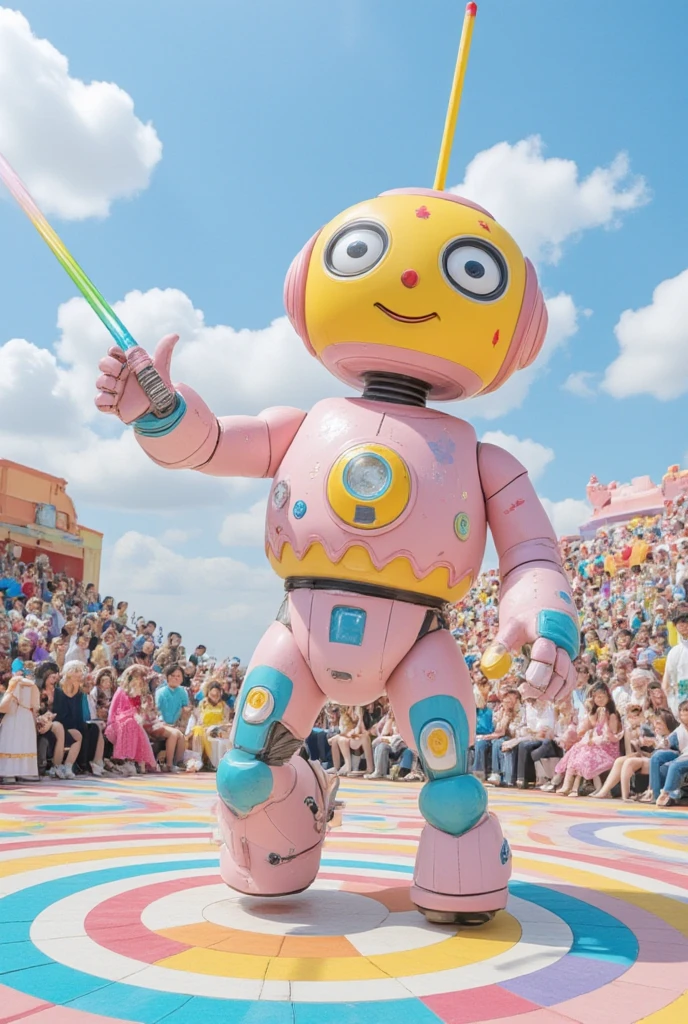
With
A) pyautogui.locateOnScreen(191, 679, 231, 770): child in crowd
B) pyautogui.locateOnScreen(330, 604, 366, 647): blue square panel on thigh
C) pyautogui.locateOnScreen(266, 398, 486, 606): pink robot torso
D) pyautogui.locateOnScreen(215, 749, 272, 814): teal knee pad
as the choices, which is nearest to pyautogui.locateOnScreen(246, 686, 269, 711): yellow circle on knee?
pyautogui.locateOnScreen(215, 749, 272, 814): teal knee pad

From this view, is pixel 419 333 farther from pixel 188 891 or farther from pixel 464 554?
pixel 188 891

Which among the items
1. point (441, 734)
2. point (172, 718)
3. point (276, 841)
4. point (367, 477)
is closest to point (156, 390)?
point (367, 477)

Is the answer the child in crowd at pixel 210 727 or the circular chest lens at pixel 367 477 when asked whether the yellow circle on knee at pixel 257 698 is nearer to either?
the circular chest lens at pixel 367 477

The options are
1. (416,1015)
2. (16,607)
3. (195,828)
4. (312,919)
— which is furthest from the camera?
(16,607)

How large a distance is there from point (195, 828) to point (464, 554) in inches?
135

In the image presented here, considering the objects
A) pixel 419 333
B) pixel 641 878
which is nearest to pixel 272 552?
pixel 419 333

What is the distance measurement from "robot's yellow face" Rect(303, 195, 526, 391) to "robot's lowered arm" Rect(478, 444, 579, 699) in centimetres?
49

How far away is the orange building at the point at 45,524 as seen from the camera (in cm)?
2895

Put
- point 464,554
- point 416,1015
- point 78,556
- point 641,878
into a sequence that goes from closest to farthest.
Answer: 1. point 416,1015
2. point 464,554
3. point 641,878
4. point 78,556

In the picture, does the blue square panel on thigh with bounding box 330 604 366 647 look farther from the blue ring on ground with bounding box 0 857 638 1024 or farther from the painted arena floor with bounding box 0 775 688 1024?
the blue ring on ground with bounding box 0 857 638 1024

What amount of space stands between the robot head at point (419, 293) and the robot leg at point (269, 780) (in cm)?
127

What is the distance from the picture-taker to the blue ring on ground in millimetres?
2398

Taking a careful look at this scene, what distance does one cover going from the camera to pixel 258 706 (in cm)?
366

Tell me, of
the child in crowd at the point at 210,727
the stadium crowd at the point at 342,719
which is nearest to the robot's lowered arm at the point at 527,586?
the stadium crowd at the point at 342,719
